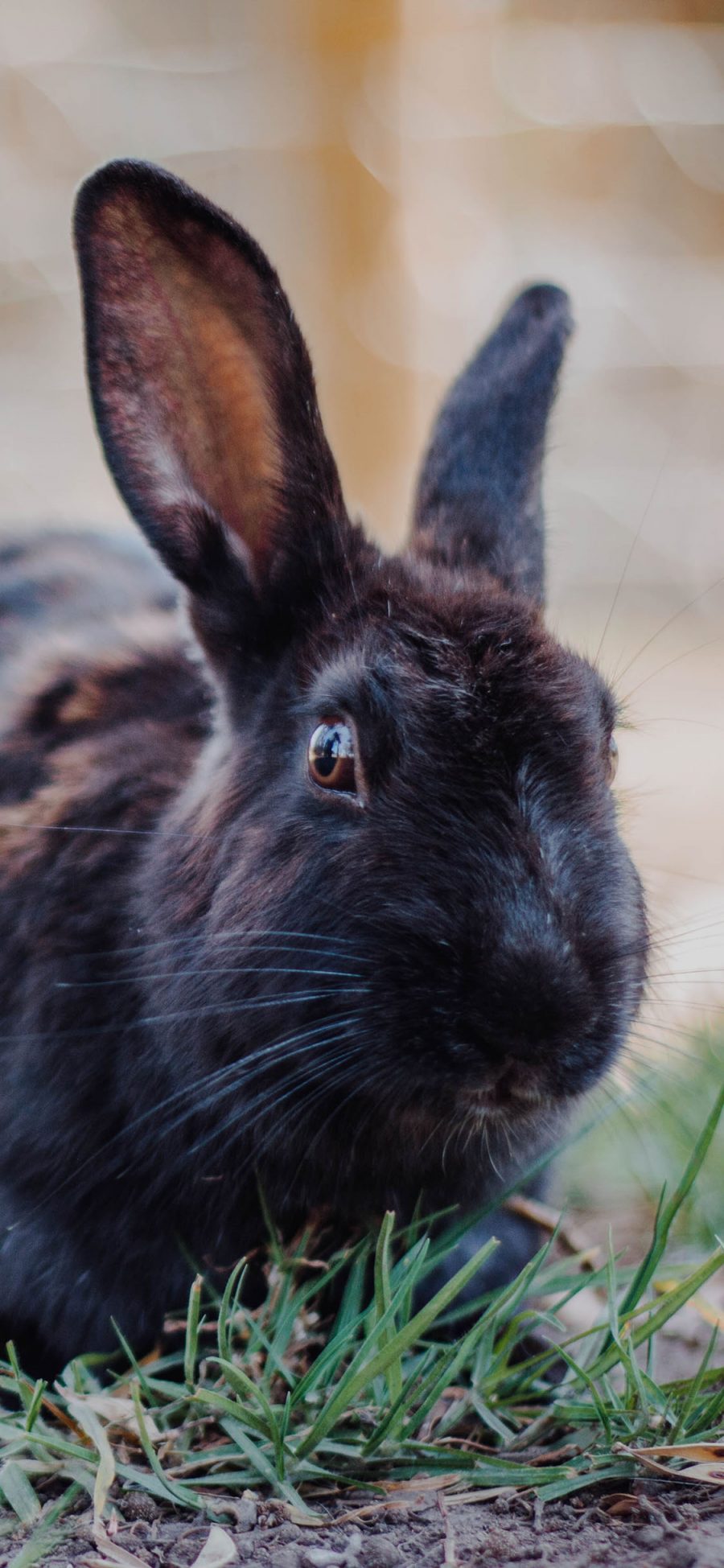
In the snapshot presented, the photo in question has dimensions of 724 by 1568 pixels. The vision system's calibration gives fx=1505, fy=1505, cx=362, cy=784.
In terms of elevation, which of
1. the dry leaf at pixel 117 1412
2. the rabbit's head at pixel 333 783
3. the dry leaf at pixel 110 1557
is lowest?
the dry leaf at pixel 110 1557

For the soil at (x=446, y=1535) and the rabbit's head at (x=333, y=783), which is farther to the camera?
the rabbit's head at (x=333, y=783)

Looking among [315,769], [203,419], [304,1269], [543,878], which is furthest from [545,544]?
[304,1269]

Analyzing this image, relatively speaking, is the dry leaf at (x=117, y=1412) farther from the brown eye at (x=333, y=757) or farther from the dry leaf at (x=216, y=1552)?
the brown eye at (x=333, y=757)

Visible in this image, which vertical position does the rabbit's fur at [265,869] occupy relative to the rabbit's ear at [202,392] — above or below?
below

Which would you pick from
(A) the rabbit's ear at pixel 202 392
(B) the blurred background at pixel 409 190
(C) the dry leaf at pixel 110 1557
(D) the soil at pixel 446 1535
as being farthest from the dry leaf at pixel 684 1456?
(B) the blurred background at pixel 409 190

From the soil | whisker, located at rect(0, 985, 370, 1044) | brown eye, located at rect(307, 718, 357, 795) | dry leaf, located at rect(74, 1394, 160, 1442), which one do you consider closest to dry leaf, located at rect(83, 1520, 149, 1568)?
the soil

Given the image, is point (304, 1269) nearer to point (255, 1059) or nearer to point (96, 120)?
point (255, 1059)

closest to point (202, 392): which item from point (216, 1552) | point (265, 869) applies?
point (265, 869)

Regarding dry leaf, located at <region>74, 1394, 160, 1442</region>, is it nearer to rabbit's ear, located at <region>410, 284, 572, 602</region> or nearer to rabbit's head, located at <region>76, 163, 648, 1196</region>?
rabbit's head, located at <region>76, 163, 648, 1196</region>
